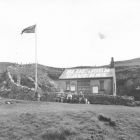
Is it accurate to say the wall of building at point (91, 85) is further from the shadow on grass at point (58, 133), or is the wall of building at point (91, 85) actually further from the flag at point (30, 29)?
the shadow on grass at point (58, 133)

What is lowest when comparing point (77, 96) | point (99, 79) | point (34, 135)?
point (34, 135)

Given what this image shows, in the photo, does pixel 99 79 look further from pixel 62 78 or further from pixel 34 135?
pixel 34 135

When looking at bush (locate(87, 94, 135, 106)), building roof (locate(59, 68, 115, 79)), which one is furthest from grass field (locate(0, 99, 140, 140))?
building roof (locate(59, 68, 115, 79))

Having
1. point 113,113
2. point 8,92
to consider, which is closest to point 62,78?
point 8,92

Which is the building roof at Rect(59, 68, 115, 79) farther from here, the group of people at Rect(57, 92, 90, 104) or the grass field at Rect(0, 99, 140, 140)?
the grass field at Rect(0, 99, 140, 140)

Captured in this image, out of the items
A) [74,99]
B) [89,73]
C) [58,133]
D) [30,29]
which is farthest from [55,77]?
[58,133]

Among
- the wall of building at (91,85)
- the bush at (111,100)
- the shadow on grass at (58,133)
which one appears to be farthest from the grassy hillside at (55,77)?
the shadow on grass at (58,133)

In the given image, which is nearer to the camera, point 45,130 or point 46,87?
point 45,130
